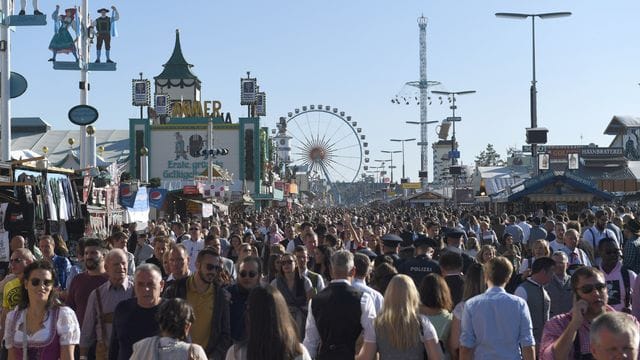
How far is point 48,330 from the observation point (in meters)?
6.74

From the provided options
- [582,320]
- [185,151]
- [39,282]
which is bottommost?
[582,320]

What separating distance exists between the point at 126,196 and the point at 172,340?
21.0m

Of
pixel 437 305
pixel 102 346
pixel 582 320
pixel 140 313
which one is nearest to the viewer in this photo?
pixel 582 320

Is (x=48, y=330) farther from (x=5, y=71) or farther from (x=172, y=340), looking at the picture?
(x=5, y=71)

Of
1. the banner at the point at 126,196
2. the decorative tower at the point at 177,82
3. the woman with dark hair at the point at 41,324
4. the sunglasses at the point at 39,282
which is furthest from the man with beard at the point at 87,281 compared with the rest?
the decorative tower at the point at 177,82

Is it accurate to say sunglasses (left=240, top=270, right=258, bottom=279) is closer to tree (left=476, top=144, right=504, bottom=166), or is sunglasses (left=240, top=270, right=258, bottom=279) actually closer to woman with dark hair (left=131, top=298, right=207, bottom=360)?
woman with dark hair (left=131, top=298, right=207, bottom=360)

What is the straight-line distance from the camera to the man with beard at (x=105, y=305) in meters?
7.77

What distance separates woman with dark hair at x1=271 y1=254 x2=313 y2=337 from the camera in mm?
8883

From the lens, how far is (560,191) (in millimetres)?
42906

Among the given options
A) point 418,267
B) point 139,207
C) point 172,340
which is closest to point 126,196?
point 139,207

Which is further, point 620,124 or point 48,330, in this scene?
point 620,124

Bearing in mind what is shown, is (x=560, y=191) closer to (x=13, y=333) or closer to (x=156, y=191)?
(x=156, y=191)

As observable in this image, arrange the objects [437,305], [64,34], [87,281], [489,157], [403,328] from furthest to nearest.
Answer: [489,157] → [64,34] → [87,281] → [437,305] → [403,328]

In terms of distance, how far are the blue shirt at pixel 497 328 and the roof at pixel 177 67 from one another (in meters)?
102
